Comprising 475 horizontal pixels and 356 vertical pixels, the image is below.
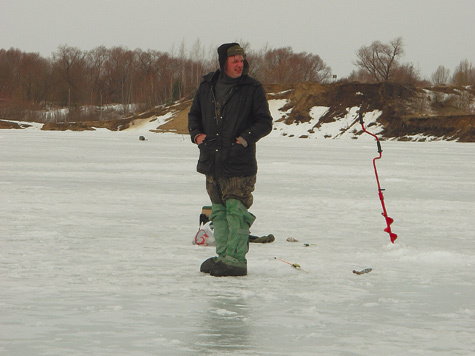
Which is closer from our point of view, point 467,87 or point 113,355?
point 113,355

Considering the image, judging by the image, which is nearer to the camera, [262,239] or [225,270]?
[225,270]

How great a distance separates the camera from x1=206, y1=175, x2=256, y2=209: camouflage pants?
5203mm

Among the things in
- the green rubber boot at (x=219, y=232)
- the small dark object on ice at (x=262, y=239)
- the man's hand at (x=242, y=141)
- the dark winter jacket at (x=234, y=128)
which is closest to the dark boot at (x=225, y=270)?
the green rubber boot at (x=219, y=232)

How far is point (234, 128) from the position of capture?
523 cm

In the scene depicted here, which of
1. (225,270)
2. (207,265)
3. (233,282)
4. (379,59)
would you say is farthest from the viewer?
(379,59)

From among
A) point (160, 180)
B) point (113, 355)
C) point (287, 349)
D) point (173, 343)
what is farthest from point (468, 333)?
point (160, 180)

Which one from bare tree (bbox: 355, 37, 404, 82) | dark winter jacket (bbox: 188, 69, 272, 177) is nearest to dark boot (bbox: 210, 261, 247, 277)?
dark winter jacket (bbox: 188, 69, 272, 177)

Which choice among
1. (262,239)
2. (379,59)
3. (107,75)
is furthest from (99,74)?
(262,239)

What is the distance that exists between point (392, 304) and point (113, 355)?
2.03m

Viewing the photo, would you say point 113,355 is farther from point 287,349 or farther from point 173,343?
Answer: point 287,349

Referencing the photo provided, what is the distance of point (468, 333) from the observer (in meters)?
3.86

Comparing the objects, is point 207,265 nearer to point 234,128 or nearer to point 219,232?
point 219,232

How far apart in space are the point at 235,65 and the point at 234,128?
19.0 inches

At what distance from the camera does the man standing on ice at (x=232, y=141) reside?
17.1ft
